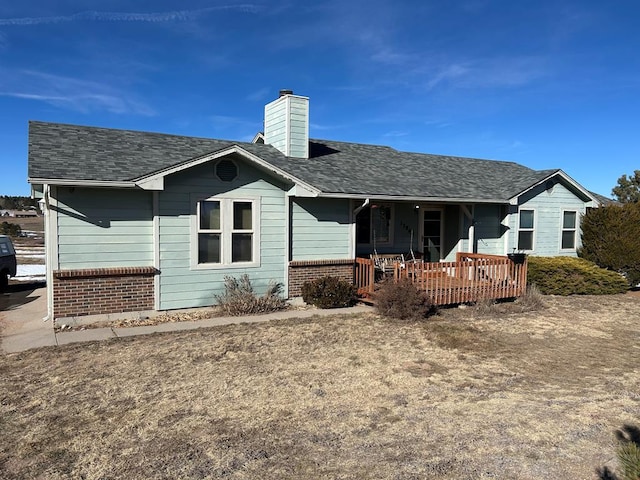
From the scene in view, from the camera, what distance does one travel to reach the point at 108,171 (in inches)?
369

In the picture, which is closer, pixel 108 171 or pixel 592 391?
pixel 592 391

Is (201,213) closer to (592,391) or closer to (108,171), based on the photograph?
(108,171)

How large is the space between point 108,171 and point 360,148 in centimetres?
872

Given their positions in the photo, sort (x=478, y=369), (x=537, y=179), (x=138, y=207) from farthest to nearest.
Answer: (x=537, y=179), (x=138, y=207), (x=478, y=369)

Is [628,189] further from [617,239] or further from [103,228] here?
[103,228]

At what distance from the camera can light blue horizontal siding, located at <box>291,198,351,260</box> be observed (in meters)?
11.6

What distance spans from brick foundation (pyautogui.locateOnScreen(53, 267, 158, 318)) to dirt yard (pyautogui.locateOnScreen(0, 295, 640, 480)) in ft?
5.75

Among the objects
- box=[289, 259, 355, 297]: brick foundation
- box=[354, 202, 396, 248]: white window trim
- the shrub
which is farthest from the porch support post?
the shrub

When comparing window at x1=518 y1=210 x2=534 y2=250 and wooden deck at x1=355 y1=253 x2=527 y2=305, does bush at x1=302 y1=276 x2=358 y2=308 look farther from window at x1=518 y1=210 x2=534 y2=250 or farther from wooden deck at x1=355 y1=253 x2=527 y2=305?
window at x1=518 y1=210 x2=534 y2=250

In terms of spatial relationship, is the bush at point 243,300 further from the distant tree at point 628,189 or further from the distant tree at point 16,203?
the distant tree at point 16,203

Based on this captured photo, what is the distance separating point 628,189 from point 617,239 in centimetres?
2149

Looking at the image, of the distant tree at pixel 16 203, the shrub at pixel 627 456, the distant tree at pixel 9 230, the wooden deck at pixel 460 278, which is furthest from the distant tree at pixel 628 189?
the distant tree at pixel 16 203

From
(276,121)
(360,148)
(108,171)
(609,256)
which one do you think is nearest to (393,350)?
(108,171)

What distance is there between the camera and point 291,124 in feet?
43.6
